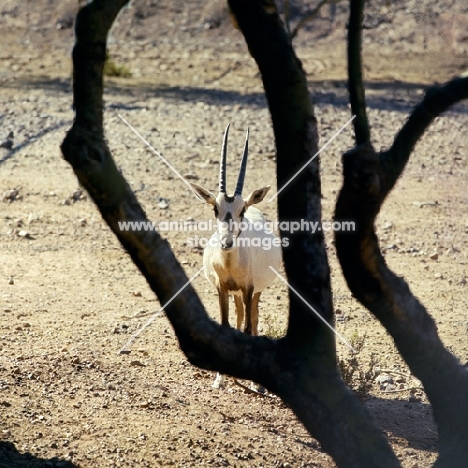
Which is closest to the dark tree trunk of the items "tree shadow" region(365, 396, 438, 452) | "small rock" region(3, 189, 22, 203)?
"tree shadow" region(365, 396, 438, 452)

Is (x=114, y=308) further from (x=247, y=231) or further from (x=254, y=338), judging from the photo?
(x=254, y=338)

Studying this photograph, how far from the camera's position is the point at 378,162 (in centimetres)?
442

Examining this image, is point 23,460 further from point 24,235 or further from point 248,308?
point 24,235

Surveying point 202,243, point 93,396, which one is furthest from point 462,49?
point 93,396

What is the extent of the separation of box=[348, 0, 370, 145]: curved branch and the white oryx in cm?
280

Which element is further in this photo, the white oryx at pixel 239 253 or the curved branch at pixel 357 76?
the white oryx at pixel 239 253

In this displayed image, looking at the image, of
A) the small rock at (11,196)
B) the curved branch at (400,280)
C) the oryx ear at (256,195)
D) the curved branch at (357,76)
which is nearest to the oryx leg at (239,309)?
the oryx ear at (256,195)

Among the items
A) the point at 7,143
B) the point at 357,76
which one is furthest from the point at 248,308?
the point at 7,143

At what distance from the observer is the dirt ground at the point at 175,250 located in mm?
6238

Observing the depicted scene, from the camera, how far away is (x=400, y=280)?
4.80m

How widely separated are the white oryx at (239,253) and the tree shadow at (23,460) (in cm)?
199

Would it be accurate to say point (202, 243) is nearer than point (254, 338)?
No

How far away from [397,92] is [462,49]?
538cm

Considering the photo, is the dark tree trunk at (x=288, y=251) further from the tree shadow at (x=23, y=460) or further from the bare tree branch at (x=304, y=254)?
the tree shadow at (x=23, y=460)
